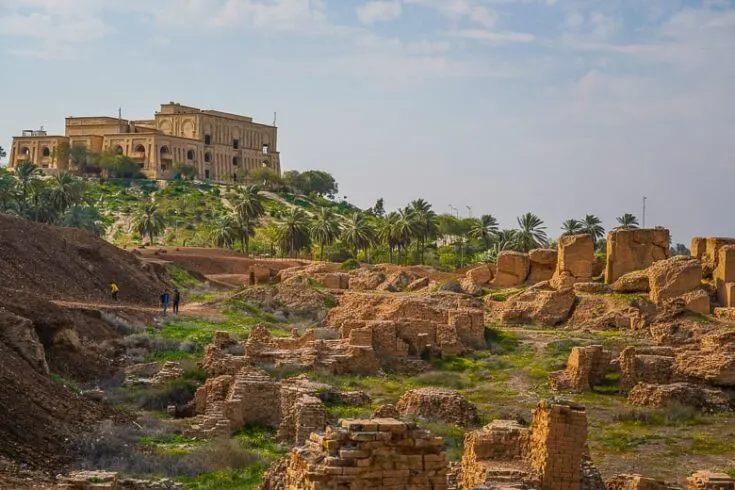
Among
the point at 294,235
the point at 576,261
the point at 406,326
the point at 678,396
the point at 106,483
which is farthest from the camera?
the point at 294,235

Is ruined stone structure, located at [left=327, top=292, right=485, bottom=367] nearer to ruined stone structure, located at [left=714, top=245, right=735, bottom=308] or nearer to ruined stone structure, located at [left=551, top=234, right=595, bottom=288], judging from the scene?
ruined stone structure, located at [left=551, top=234, right=595, bottom=288]

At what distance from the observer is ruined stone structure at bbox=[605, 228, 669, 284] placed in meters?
40.2

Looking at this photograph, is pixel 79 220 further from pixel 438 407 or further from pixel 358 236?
pixel 438 407

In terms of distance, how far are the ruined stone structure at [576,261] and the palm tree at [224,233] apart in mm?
38004

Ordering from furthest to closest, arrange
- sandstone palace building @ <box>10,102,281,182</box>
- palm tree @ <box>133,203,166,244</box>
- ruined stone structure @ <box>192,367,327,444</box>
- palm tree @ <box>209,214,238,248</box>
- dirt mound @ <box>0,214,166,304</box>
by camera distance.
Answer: sandstone palace building @ <box>10,102,281,182</box> → palm tree @ <box>133,203,166,244</box> → palm tree @ <box>209,214,238,248</box> → dirt mound @ <box>0,214,166,304</box> → ruined stone structure @ <box>192,367,327,444</box>

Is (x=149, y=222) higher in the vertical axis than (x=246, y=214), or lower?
lower

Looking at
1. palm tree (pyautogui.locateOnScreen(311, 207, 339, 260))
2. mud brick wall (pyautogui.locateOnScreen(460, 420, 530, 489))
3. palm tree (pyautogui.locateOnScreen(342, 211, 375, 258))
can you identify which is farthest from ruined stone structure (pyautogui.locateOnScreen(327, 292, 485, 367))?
palm tree (pyautogui.locateOnScreen(311, 207, 339, 260))

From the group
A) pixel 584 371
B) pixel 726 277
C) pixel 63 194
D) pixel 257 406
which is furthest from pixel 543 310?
pixel 63 194

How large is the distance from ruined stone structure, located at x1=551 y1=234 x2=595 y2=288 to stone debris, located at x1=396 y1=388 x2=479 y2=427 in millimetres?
20349

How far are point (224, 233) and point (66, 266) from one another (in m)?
36.0

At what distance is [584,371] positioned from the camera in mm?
26453

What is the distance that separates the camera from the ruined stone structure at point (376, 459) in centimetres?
822

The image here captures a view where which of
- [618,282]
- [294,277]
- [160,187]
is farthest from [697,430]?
[160,187]

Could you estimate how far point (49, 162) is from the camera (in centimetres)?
11906
